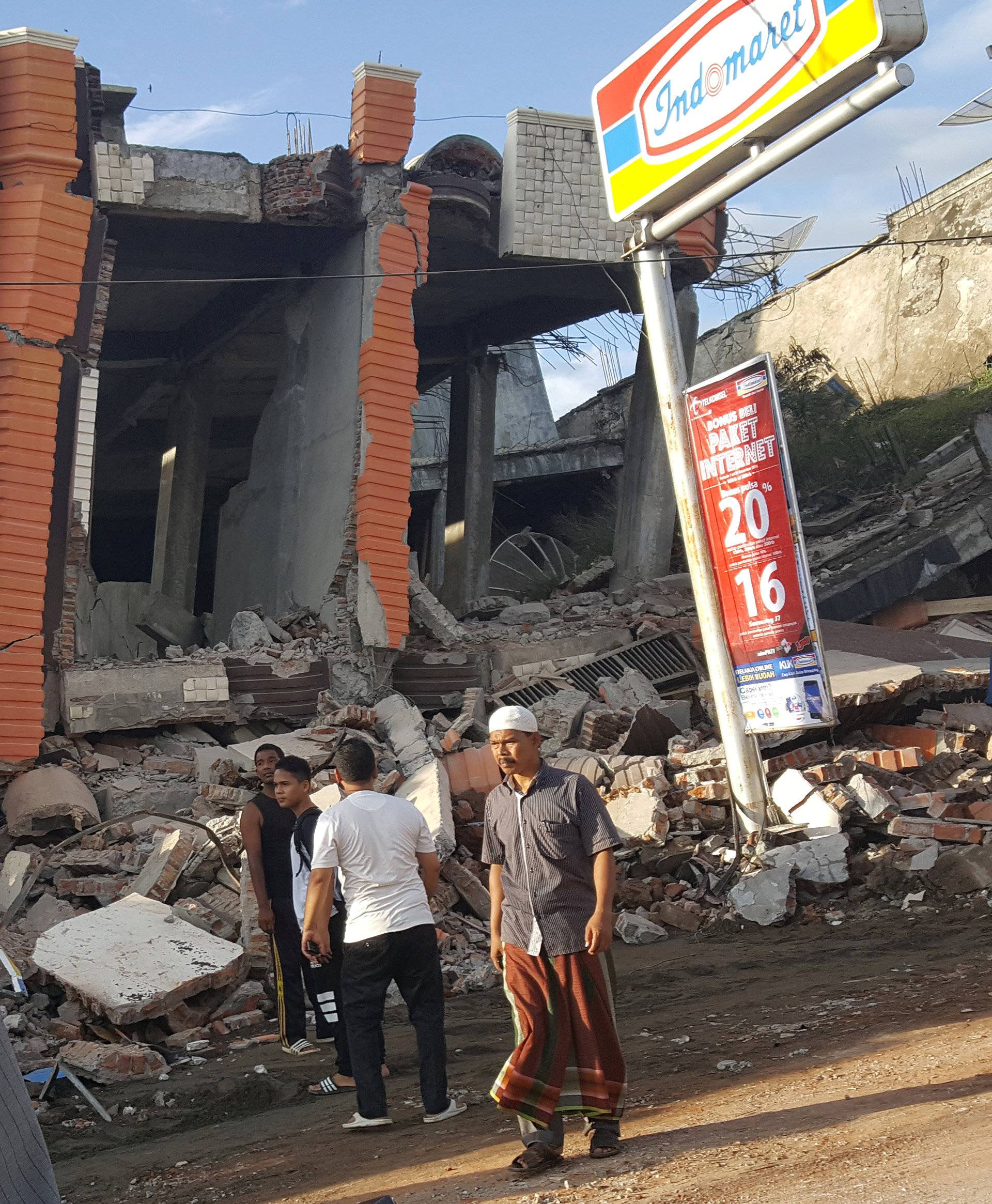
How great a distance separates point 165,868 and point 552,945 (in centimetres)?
450

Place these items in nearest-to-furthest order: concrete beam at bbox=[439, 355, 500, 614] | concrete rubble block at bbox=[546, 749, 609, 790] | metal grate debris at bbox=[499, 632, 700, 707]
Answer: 1. concrete rubble block at bbox=[546, 749, 609, 790]
2. metal grate debris at bbox=[499, 632, 700, 707]
3. concrete beam at bbox=[439, 355, 500, 614]

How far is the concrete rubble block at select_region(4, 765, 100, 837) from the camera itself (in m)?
9.45

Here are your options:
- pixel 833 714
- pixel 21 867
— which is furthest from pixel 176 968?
pixel 833 714

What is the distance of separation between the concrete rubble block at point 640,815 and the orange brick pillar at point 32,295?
478 cm

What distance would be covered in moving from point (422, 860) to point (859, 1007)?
2.21 meters

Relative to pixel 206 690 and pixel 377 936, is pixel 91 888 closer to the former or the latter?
pixel 206 690

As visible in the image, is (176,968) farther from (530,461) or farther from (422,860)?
(530,461)

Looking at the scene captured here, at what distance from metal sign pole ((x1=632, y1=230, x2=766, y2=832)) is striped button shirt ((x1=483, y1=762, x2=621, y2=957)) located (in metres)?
4.74

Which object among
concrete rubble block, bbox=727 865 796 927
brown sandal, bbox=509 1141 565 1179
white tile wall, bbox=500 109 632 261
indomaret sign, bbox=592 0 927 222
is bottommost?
brown sandal, bbox=509 1141 565 1179

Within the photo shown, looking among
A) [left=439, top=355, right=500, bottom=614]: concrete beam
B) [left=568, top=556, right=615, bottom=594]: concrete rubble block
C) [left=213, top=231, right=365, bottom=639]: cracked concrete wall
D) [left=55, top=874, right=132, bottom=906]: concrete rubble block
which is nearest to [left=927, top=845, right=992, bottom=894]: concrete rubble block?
[left=55, top=874, right=132, bottom=906]: concrete rubble block

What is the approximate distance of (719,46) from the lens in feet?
28.1

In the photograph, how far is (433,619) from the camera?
12617 millimetres

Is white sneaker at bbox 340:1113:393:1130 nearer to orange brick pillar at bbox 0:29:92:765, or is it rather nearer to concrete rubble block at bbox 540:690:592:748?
concrete rubble block at bbox 540:690:592:748

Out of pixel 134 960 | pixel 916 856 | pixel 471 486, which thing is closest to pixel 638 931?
pixel 916 856
